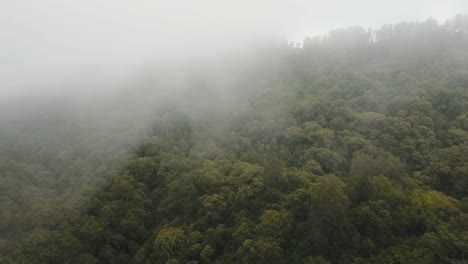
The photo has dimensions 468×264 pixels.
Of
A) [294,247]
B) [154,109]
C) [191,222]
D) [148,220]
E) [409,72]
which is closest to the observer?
[294,247]

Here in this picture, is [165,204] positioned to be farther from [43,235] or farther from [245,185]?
[43,235]

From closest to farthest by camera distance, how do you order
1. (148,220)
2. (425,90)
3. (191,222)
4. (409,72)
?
(191,222), (148,220), (425,90), (409,72)

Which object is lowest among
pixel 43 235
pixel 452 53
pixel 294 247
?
pixel 294 247

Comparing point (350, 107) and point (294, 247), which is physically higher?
point (350, 107)

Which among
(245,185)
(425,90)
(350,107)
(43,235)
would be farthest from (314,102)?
(43,235)

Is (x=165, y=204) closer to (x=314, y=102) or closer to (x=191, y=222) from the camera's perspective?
(x=191, y=222)

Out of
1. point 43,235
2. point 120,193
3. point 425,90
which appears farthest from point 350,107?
point 43,235

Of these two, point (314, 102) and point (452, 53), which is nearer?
point (314, 102)
